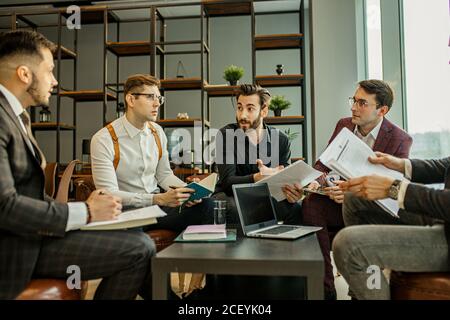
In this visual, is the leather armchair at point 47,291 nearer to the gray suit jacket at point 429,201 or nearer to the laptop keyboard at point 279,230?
the laptop keyboard at point 279,230

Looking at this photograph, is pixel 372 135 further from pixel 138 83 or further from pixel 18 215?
pixel 18 215

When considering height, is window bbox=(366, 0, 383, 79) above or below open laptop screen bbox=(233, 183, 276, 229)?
above

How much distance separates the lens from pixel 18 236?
1093mm

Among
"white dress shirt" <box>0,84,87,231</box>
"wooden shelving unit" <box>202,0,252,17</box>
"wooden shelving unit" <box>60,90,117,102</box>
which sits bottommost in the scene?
"white dress shirt" <box>0,84,87,231</box>

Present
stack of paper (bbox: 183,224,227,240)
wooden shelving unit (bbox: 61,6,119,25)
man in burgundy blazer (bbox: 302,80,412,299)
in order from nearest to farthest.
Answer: stack of paper (bbox: 183,224,227,240) < man in burgundy blazer (bbox: 302,80,412,299) < wooden shelving unit (bbox: 61,6,119,25)

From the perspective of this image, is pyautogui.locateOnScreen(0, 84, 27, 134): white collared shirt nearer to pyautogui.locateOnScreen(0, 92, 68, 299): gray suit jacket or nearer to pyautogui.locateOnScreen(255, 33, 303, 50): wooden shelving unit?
pyautogui.locateOnScreen(0, 92, 68, 299): gray suit jacket

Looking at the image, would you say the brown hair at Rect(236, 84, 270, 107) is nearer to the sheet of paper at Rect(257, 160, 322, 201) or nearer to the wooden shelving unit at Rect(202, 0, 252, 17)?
the sheet of paper at Rect(257, 160, 322, 201)

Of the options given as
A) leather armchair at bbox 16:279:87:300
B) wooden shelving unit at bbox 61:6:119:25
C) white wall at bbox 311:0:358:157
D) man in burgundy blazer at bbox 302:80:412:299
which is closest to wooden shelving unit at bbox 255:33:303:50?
white wall at bbox 311:0:358:157

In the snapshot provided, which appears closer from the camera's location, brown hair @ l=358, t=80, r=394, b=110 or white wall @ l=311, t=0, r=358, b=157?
brown hair @ l=358, t=80, r=394, b=110

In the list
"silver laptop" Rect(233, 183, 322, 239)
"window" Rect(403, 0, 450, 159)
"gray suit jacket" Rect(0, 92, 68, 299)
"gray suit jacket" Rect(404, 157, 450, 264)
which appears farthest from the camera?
"window" Rect(403, 0, 450, 159)

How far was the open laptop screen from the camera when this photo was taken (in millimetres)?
1548

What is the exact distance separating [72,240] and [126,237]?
158 mm

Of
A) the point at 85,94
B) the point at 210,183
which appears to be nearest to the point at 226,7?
the point at 85,94

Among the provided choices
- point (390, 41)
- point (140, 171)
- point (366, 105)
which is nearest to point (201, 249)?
point (140, 171)
